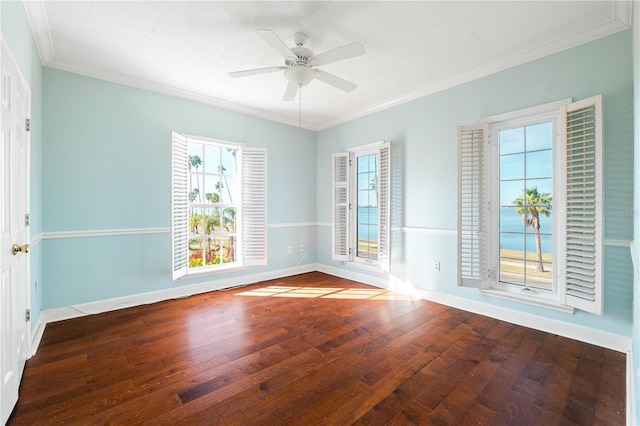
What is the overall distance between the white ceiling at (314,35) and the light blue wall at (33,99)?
8.3 inches

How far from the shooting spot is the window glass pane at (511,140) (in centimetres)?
291

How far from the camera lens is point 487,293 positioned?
3.04 metres

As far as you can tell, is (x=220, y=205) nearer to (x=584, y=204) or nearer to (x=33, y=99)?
(x=33, y=99)

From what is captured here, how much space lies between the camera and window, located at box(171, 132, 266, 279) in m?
3.77

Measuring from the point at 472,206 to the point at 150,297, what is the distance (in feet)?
12.9

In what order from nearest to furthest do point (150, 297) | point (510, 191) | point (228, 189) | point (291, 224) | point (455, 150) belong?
point (510, 191) < point (455, 150) < point (150, 297) < point (228, 189) < point (291, 224)

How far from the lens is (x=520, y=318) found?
9.32ft

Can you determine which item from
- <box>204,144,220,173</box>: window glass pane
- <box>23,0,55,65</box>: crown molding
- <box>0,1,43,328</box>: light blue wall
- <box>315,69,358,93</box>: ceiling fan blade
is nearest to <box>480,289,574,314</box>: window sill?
<box>315,69,358,93</box>: ceiling fan blade

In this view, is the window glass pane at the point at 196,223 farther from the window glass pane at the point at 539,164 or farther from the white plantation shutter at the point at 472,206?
the window glass pane at the point at 539,164

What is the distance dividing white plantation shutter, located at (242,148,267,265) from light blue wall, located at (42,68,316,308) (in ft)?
1.54

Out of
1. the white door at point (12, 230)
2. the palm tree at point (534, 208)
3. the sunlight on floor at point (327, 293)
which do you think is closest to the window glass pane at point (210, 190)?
the sunlight on floor at point (327, 293)

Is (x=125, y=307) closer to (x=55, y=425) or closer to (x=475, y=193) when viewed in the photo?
(x=55, y=425)

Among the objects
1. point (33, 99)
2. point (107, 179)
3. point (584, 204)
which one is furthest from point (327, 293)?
point (33, 99)

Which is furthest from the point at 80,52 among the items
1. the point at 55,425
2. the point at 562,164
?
the point at 562,164
